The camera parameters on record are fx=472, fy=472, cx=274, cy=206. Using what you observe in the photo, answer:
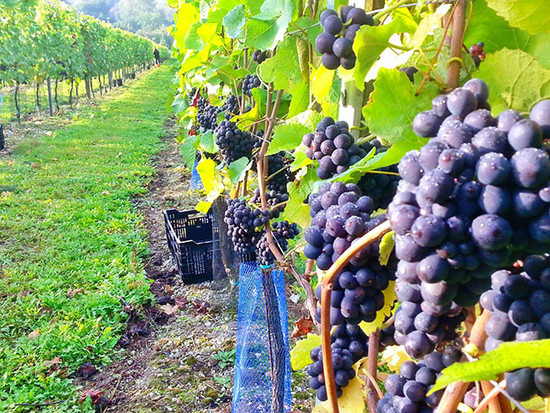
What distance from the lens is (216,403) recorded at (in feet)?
9.88

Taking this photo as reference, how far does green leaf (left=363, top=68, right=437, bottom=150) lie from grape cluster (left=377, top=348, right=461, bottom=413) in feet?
1.09

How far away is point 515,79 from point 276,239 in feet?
6.07

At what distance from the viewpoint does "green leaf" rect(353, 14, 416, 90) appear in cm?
81

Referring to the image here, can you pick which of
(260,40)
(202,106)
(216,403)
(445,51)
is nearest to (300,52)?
(260,40)

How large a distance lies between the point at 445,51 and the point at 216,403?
2.78 metres

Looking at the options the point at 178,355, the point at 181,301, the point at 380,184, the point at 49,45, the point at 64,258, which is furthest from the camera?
the point at 49,45

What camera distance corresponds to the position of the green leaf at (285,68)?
5.05 feet

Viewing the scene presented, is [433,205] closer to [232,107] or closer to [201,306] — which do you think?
[232,107]

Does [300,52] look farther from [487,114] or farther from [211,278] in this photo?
[211,278]

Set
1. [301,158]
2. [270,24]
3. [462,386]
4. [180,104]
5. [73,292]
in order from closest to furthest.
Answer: [462,386]
[301,158]
[270,24]
[73,292]
[180,104]

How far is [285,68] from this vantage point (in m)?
1.56

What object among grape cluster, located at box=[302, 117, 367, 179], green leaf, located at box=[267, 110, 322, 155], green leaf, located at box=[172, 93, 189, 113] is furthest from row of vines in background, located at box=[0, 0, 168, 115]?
grape cluster, located at box=[302, 117, 367, 179]

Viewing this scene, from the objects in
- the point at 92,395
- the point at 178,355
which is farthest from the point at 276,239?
the point at 92,395

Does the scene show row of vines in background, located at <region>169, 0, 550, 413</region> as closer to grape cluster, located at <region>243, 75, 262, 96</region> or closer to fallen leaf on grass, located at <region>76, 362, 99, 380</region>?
grape cluster, located at <region>243, 75, 262, 96</region>
